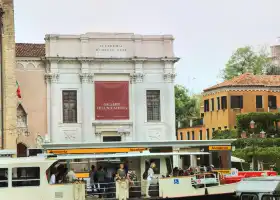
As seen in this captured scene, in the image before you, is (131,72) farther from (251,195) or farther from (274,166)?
(251,195)

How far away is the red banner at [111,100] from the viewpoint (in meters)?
54.5

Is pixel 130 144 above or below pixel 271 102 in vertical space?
below

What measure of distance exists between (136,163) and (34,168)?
5025mm

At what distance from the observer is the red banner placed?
179ft

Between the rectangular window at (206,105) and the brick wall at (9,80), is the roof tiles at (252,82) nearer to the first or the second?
the rectangular window at (206,105)

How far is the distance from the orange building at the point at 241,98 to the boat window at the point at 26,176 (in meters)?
42.1

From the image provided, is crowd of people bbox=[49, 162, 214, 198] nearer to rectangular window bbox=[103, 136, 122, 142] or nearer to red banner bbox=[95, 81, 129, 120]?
rectangular window bbox=[103, 136, 122, 142]

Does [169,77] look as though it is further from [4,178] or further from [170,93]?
[4,178]

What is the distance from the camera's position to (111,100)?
179 ft

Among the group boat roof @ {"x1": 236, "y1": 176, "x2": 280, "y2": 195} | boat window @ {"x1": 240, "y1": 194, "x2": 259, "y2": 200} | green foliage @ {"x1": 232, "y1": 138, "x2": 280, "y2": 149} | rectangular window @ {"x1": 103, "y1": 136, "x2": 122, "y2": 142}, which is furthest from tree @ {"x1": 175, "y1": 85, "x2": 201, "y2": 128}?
boat window @ {"x1": 240, "y1": 194, "x2": 259, "y2": 200}

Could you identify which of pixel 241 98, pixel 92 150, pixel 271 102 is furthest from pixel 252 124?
pixel 92 150

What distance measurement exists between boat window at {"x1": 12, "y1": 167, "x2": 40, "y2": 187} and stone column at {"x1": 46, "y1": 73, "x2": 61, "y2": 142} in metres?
24.3

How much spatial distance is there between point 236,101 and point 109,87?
18273mm

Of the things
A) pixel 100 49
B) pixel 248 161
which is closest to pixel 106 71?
pixel 100 49
